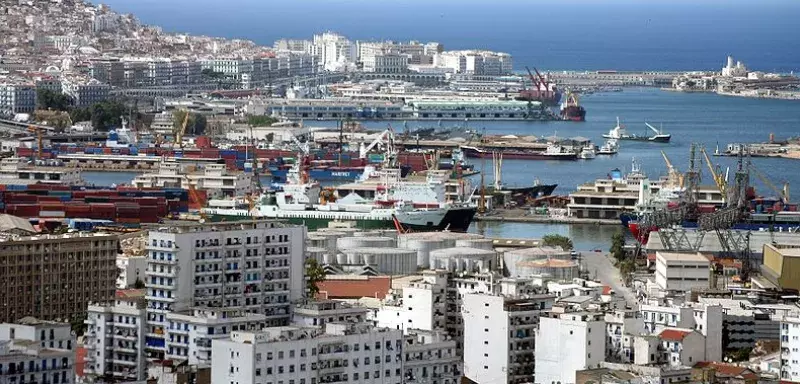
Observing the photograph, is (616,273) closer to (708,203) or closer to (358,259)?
(358,259)

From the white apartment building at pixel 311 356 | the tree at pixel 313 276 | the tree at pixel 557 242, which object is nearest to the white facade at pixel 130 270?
the tree at pixel 313 276

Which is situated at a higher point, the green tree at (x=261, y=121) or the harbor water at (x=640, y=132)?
the green tree at (x=261, y=121)

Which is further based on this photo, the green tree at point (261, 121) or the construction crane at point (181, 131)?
the green tree at point (261, 121)

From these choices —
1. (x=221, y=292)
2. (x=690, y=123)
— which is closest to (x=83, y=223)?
(x=221, y=292)

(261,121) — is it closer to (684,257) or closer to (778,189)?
(778,189)

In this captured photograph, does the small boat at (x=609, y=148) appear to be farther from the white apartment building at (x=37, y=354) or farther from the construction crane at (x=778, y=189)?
the white apartment building at (x=37, y=354)
